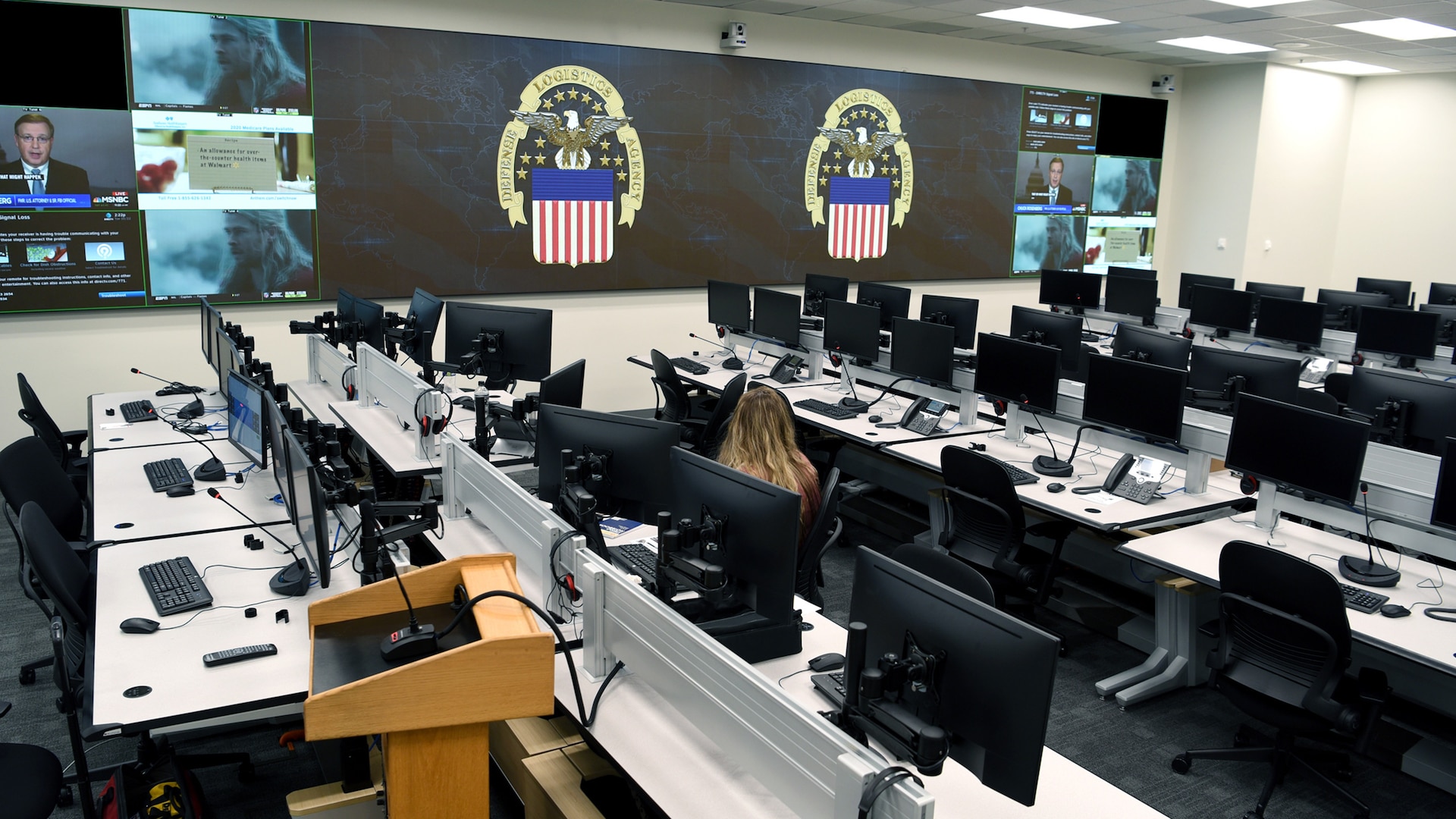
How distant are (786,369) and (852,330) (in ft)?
2.24

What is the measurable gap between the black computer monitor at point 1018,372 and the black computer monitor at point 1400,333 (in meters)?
3.55

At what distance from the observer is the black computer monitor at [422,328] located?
216 inches

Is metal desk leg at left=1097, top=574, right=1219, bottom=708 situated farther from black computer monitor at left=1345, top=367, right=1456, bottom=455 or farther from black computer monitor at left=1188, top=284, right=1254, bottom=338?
black computer monitor at left=1188, top=284, right=1254, bottom=338

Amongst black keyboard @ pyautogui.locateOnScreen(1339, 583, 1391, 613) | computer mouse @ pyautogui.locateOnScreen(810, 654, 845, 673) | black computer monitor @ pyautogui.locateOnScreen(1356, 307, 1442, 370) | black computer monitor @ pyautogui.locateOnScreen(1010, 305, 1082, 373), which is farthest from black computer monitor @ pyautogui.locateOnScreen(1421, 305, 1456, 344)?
computer mouse @ pyautogui.locateOnScreen(810, 654, 845, 673)

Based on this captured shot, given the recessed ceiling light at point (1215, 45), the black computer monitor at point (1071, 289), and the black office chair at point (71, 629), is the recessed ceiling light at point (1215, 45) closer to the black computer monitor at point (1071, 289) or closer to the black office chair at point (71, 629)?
the black computer monitor at point (1071, 289)

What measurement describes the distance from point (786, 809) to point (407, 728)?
2.72ft

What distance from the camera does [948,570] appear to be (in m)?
2.69

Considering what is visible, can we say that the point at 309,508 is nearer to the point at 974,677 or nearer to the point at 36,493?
the point at 36,493

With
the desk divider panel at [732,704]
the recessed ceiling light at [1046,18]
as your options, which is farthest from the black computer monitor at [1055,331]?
the desk divider panel at [732,704]

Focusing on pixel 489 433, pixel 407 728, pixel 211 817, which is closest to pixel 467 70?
pixel 489 433

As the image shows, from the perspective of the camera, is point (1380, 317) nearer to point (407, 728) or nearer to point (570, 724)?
point (570, 724)

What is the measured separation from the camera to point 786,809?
2053 millimetres

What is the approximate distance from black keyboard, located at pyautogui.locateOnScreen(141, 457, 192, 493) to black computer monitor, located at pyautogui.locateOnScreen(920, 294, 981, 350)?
4.33m

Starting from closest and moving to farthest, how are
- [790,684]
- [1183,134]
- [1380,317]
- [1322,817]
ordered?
[790,684]
[1322,817]
[1380,317]
[1183,134]
